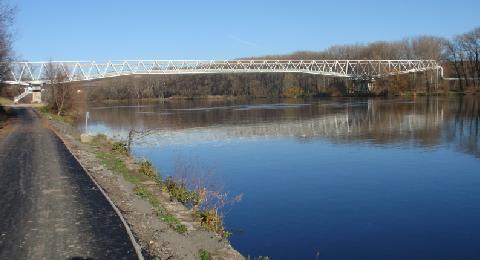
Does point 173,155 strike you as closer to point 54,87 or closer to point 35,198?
point 35,198

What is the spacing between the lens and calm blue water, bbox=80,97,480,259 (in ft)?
41.7

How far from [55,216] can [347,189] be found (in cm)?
1059

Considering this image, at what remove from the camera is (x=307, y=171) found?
74.1 feet

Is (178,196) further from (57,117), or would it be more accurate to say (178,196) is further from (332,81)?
(332,81)

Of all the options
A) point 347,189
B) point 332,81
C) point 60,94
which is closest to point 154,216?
point 347,189

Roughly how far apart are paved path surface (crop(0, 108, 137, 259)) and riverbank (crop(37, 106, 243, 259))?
45 centimetres

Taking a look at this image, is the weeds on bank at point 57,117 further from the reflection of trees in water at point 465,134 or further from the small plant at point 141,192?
the small plant at point 141,192

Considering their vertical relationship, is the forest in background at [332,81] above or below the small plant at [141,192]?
above

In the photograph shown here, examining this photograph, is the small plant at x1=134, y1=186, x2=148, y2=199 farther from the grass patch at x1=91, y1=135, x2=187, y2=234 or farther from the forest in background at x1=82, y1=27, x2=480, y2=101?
the forest in background at x1=82, y1=27, x2=480, y2=101

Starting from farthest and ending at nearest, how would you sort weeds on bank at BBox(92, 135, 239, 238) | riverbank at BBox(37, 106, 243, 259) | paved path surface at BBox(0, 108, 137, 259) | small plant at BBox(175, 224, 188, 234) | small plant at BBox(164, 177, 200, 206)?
small plant at BBox(164, 177, 200, 206), weeds on bank at BBox(92, 135, 239, 238), small plant at BBox(175, 224, 188, 234), riverbank at BBox(37, 106, 243, 259), paved path surface at BBox(0, 108, 137, 259)

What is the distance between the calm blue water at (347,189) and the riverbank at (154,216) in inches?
61.5

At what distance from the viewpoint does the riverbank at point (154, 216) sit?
10.2 meters

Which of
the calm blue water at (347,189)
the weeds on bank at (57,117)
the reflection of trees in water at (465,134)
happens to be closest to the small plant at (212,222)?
the calm blue water at (347,189)

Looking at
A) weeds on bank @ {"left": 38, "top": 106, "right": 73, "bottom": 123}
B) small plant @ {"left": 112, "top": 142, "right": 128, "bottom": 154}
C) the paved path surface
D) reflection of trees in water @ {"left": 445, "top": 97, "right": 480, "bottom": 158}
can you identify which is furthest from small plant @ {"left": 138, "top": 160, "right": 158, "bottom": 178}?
weeds on bank @ {"left": 38, "top": 106, "right": 73, "bottom": 123}
